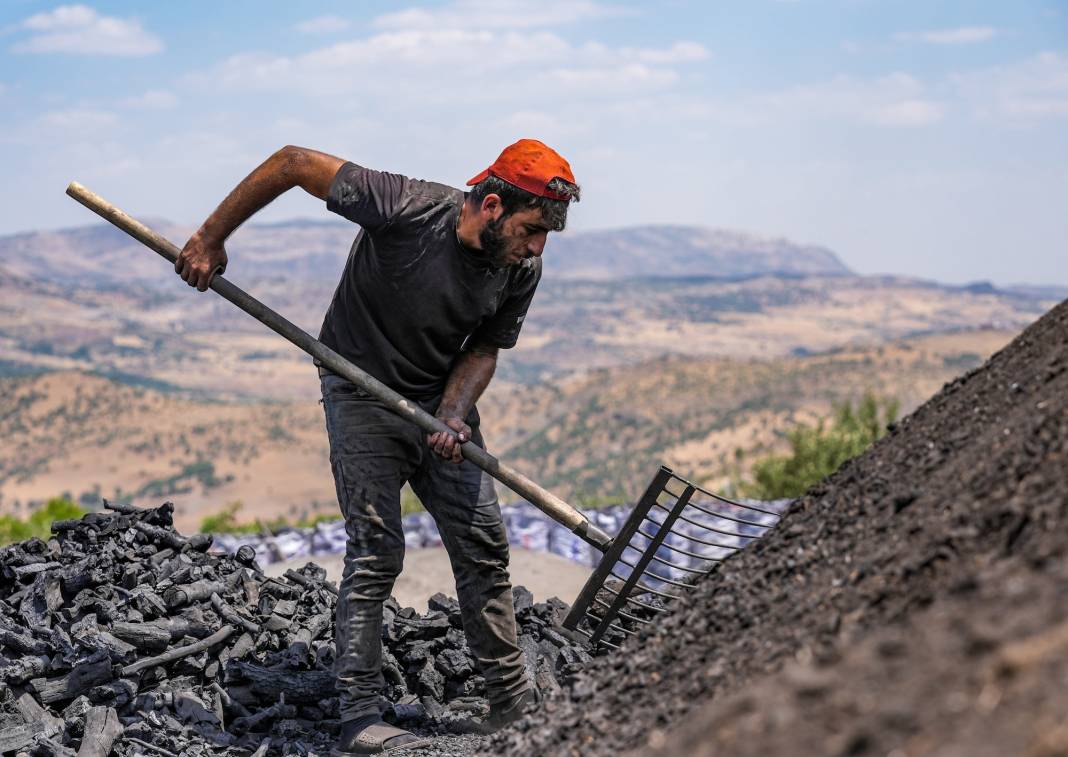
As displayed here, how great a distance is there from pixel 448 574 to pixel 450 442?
5.11 m

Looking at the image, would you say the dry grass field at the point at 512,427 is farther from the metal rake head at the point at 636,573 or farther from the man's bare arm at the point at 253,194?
the man's bare arm at the point at 253,194

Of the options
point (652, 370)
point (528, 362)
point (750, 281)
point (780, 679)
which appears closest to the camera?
point (780, 679)

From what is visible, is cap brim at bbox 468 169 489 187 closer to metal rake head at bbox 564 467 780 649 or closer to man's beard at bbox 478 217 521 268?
man's beard at bbox 478 217 521 268

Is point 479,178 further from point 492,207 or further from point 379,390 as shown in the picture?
point 379,390

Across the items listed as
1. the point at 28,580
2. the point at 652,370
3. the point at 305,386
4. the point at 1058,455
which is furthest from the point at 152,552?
the point at 305,386

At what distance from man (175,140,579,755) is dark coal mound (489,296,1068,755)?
1083 mm

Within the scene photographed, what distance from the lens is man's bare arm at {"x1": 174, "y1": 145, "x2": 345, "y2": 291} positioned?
A: 12.6ft

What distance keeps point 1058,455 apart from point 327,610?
11.6ft

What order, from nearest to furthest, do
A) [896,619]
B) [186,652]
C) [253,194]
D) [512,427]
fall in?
[896,619], [253,194], [186,652], [512,427]

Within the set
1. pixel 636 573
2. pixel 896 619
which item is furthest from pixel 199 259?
pixel 896 619

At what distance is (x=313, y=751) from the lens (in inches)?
165

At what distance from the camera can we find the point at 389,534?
4012 mm

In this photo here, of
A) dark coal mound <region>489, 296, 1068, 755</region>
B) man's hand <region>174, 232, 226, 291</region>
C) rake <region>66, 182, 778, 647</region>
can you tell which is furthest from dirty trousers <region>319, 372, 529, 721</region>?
dark coal mound <region>489, 296, 1068, 755</region>

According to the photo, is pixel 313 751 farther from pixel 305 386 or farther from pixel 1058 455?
pixel 305 386
